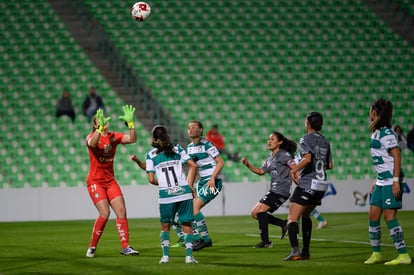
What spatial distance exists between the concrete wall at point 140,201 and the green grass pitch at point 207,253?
14.1 ft

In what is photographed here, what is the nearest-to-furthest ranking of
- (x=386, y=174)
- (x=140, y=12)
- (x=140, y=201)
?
(x=386, y=174), (x=140, y=12), (x=140, y=201)

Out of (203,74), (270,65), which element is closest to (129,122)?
(203,74)

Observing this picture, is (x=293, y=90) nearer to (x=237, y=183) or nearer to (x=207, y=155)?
(x=237, y=183)

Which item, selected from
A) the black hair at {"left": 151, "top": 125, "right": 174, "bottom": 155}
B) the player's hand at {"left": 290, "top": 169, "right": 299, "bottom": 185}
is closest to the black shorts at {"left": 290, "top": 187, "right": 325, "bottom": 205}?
the player's hand at {"left": 290, "top": 169, "right": 299, "bottom": 185}

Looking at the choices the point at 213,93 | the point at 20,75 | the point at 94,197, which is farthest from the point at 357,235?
the point at 20,75

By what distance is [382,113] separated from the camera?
990cm

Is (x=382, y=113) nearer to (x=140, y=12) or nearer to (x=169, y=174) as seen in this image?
(x=169, y=174)

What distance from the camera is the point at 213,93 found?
2898 cm

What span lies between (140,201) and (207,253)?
1247 centimetres

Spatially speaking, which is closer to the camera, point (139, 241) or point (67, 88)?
point (139, 241)

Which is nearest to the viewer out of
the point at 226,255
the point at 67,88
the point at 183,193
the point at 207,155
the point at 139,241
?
the point at 183,193

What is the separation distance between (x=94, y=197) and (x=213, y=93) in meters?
16.7

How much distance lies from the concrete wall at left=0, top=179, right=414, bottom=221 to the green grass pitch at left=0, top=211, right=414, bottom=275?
4300mm

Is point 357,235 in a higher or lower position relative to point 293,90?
lower
